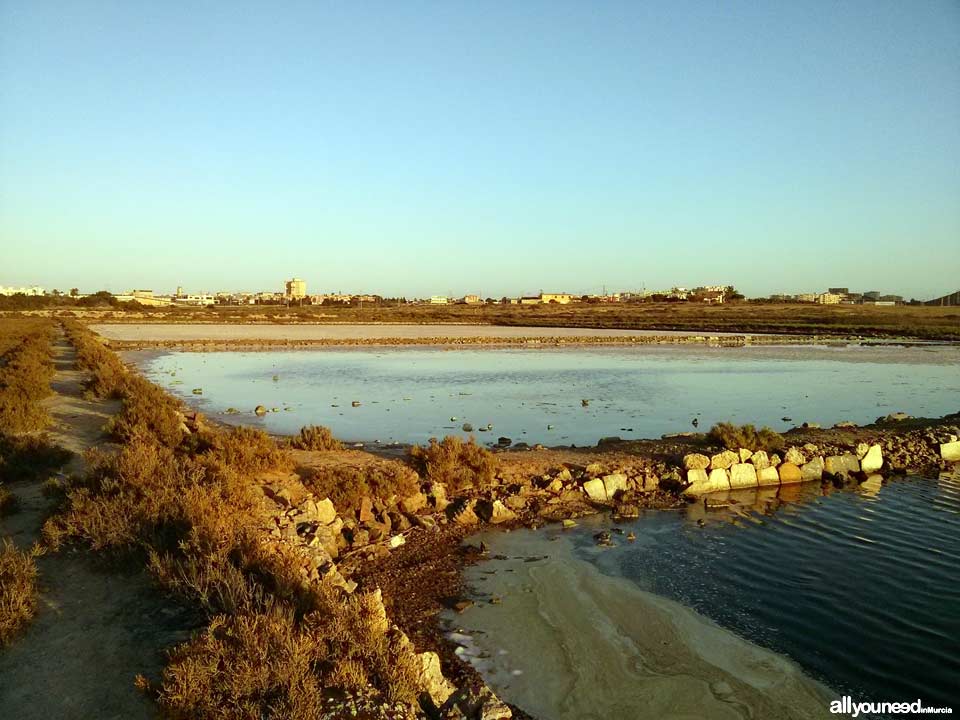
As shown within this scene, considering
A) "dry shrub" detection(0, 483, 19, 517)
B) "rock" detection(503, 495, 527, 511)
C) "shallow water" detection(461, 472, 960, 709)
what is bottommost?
"shallow water" detection(461, 472, 960, 709)

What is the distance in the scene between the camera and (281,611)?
4.50 metres

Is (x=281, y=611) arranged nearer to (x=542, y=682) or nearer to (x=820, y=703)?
(x=542, y=682)

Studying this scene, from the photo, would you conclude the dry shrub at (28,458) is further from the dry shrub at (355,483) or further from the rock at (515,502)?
the rock at (515,502)

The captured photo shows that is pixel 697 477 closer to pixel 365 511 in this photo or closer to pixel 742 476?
pixel 742 476

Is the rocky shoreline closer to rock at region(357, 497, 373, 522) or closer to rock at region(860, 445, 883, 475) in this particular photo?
rock at region(860, 445, 883, 475)

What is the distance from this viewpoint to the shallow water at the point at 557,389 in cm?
1648

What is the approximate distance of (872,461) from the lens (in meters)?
12.0

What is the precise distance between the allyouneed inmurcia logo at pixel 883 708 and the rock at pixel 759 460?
6.28 metres

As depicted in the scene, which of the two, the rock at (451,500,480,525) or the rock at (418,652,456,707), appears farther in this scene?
the rock at (451,500,480,525)

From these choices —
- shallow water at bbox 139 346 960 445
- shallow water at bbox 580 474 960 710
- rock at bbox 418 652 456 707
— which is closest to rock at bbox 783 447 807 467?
shallow water at bbox 580 474 960 710

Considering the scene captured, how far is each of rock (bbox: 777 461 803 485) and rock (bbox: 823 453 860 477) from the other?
1.98ft

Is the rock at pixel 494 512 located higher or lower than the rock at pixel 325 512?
lower

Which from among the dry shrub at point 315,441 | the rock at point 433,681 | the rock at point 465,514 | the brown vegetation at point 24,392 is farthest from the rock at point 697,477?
the brown vegetation at point 24,392

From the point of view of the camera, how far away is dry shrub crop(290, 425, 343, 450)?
1216 centimetres
